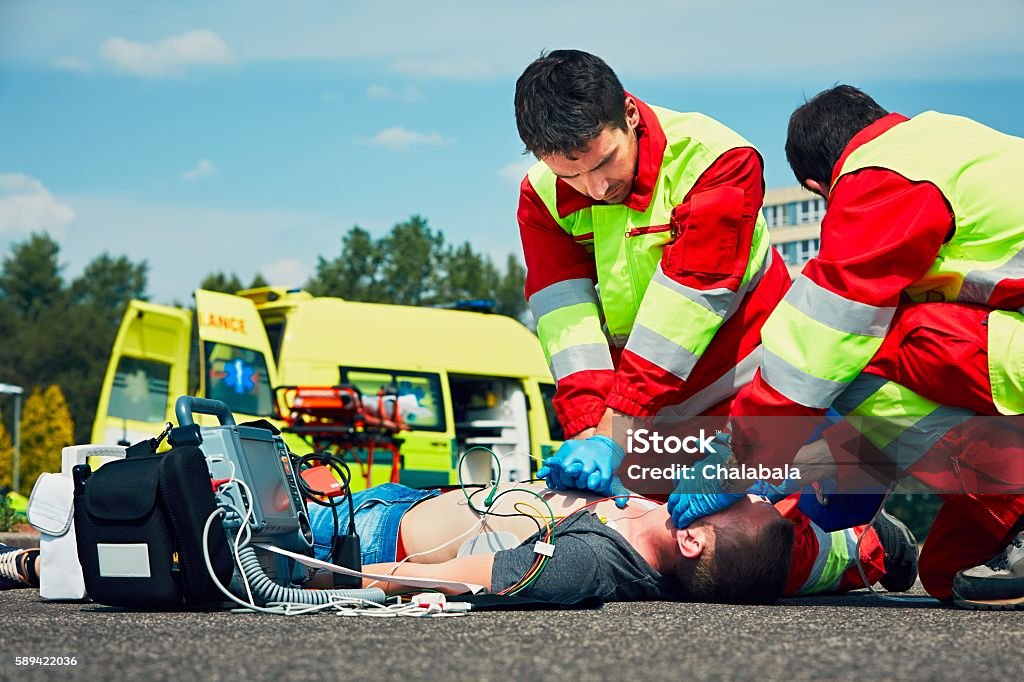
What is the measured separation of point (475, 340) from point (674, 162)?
764 cm

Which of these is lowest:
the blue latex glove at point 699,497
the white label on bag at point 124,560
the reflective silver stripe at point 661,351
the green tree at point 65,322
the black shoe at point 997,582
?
the black shoe at point 997,582

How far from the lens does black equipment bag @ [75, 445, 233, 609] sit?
3.16m

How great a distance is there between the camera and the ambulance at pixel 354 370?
9.55m

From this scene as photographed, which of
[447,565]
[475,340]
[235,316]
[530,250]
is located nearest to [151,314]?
[235,316]

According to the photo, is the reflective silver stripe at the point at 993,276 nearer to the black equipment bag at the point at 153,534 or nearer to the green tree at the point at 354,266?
the black equipment bag at the point at 153,534

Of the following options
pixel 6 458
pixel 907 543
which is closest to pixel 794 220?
pixel 6 458

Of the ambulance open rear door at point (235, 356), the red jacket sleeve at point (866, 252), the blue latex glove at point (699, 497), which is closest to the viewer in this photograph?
the red jacket sleeve at point (866, 252)

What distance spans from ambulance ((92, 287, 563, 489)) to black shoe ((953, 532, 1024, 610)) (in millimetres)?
5465

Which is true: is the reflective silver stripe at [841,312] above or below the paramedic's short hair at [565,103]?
below

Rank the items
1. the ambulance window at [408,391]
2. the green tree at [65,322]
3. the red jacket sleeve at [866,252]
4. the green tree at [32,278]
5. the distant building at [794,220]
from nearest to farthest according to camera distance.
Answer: the red jacket sleeve at [866,252] < the ambulance window at [408,391] < the distant building at [794,220] < the green tree at [65,322] < the green tree at [32,278]

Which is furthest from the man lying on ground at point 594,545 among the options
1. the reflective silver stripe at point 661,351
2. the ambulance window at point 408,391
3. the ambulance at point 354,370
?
the ambulance window at point 408,391

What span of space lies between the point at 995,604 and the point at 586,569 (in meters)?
1.20

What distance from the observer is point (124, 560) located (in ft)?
10.6

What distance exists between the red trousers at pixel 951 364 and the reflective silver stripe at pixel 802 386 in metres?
0.25
